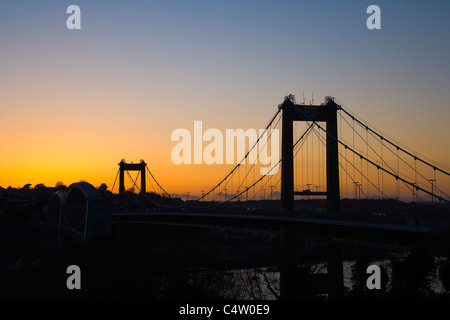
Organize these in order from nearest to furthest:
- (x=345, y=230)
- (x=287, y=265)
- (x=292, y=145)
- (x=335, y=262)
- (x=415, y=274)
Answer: (x=415, y=274) → (x=345, y=230) → (x=287, y=265) → (x=335, y=262) → (x=292, y=145)

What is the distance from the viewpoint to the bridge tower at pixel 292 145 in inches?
1973

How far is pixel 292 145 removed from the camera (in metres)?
51.7

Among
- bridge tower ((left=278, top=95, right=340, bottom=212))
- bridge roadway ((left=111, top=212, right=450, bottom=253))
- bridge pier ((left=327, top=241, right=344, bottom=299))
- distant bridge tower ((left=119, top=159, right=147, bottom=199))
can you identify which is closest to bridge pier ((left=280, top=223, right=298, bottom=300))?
bridge roadway ((left=111, top=212, right=450, bottom=253))

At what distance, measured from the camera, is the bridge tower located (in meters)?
50.1

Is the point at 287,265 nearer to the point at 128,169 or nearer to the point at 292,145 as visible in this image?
the point at 292,145

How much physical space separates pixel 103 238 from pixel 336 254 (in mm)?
41302

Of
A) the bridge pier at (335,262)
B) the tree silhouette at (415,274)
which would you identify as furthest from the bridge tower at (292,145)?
the tree silhouette at (415,274)

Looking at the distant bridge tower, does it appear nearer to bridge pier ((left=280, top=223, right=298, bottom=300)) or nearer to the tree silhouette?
bridge pier ((left=280, top=223, right=298, bottom=300))

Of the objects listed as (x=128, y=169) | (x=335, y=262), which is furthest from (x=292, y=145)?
(x=128, y=169)

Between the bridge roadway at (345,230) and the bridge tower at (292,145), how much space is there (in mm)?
3340

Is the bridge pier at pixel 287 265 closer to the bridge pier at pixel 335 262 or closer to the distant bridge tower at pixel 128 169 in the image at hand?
the bridge pier at pixel 335 262

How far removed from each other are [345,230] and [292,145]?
1312cm
